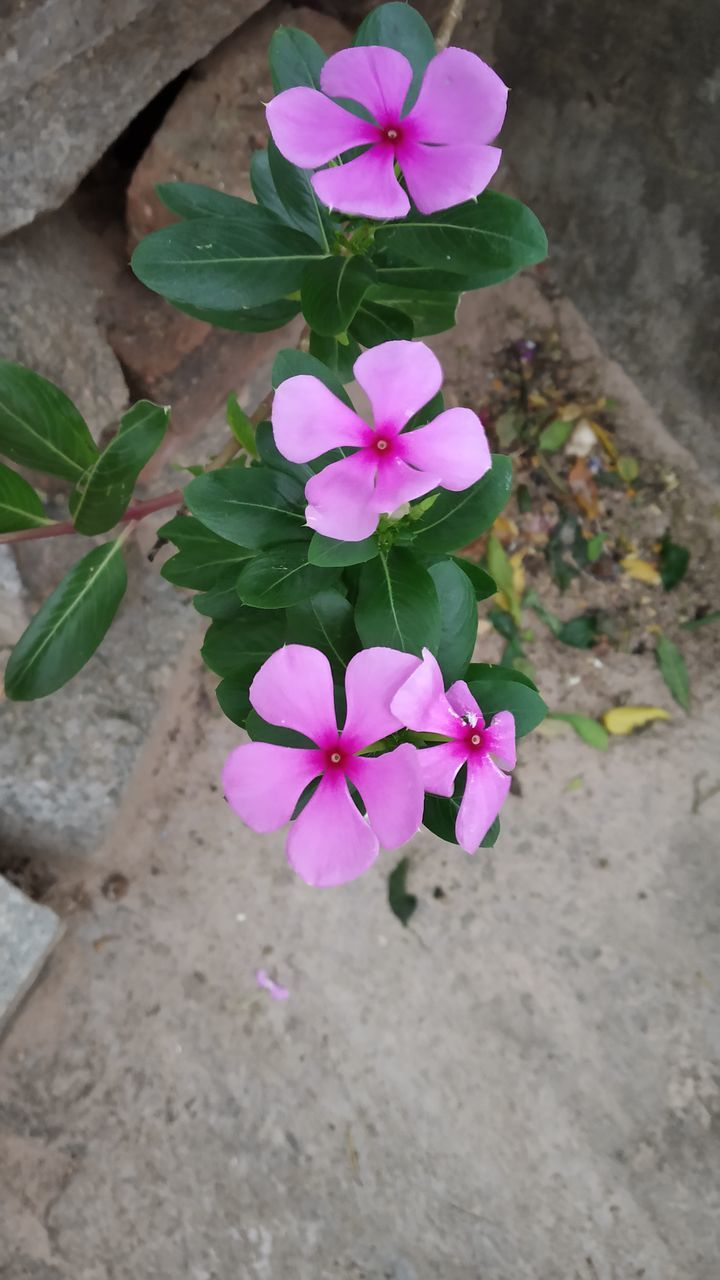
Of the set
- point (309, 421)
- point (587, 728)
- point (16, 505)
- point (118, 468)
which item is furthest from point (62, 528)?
point (587, 728)

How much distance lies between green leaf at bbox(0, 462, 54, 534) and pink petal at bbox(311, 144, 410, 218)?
55 cm

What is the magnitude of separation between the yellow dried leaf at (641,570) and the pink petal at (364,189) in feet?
4.24

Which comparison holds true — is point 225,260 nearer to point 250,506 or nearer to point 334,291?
point 334,291

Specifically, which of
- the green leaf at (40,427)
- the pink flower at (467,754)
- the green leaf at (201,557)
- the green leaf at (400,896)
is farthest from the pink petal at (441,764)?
the green leaf at (400,896)

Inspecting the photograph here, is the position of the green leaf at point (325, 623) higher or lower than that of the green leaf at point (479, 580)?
higher

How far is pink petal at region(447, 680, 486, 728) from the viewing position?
0.75 metres

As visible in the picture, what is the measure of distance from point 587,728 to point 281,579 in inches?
44.6

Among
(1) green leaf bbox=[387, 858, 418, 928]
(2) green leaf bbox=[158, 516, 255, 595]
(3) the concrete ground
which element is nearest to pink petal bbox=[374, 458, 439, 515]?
(2) green leaf bbox=[158, 516, 255, 595]

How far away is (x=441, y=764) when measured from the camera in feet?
2.42

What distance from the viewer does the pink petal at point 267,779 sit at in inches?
27.7

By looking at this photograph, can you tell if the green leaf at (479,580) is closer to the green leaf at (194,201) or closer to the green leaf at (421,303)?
the green leaf at (421,303)

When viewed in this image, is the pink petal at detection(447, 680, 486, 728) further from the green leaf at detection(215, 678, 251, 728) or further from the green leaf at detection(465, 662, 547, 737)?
the green leaf at detection(215, 678, 251, 728)

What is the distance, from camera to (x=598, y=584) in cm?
183

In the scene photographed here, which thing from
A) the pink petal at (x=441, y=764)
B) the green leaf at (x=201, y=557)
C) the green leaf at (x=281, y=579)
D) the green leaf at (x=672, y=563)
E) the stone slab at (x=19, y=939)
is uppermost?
the green leaf at (x=281, y=579)
